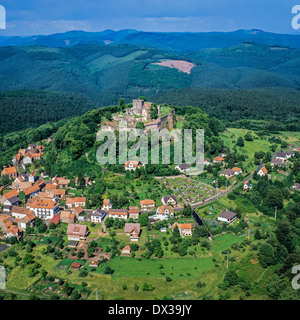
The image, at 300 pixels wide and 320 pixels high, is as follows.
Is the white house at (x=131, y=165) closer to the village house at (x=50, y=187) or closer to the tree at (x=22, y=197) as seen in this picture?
the village house at (x=50, y=187)

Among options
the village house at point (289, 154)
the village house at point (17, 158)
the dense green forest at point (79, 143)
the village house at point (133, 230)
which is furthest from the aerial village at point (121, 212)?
the dense green forest at point (79, 143)

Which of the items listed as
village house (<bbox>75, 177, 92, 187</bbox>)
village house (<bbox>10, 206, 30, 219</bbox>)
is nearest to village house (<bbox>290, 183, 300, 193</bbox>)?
village house (<bbox>75, 177, 92, 187</bbox>)

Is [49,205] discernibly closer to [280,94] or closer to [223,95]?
[223,95]

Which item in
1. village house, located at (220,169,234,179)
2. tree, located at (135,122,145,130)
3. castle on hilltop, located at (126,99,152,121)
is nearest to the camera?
village house, located at (220,169,234,179)

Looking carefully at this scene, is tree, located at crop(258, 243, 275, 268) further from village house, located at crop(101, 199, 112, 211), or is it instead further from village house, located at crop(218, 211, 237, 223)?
village house, located at crop(101, 199, 112, 211)

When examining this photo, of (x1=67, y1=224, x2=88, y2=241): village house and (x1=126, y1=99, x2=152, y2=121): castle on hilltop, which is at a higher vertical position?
(x1=126, y1=99, x2=152, y2=121): castle on hilltop

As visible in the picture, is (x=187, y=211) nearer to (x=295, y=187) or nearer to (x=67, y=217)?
(x=67, y=217)

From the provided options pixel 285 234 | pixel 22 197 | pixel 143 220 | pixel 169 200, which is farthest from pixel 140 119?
pixel 285 234
